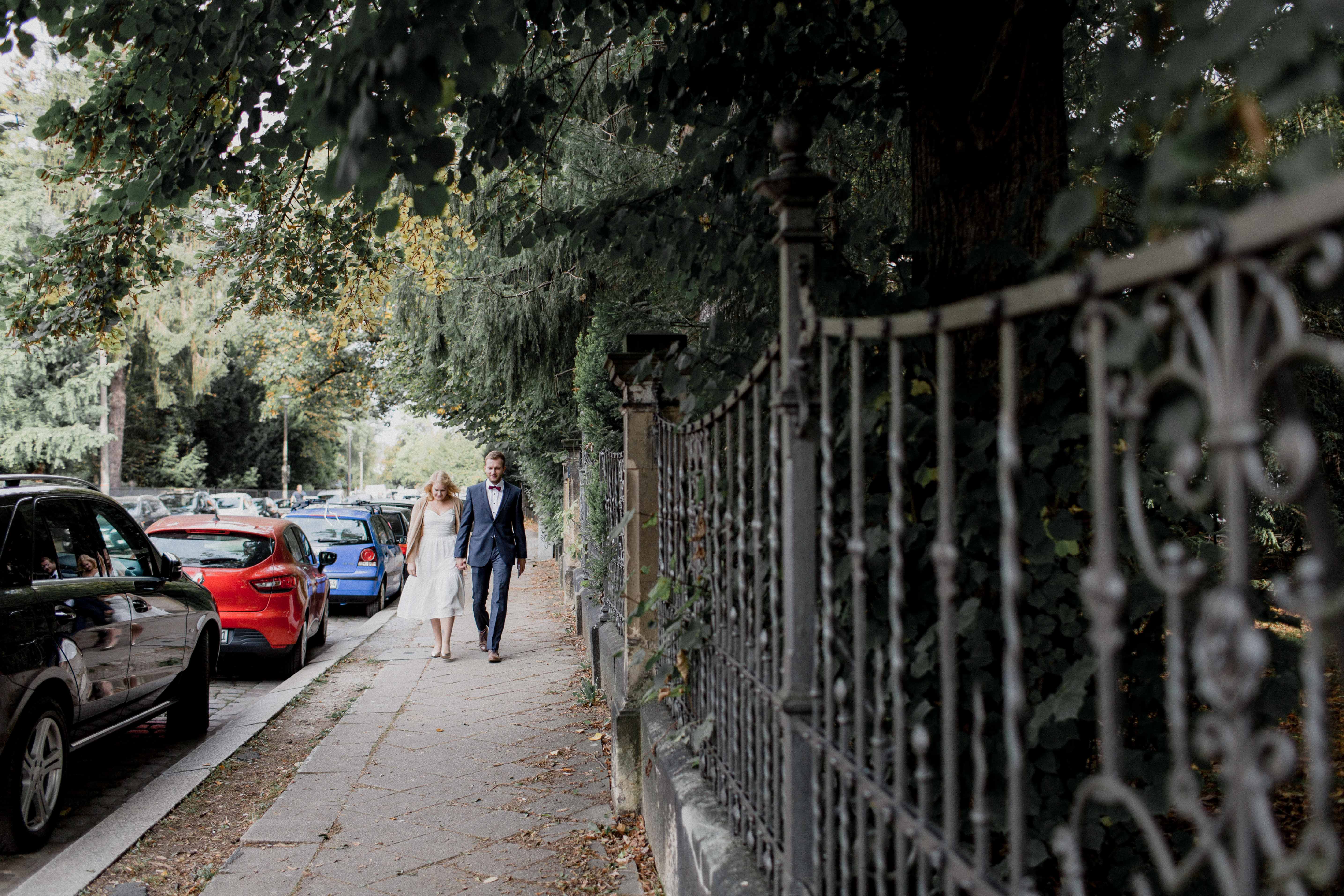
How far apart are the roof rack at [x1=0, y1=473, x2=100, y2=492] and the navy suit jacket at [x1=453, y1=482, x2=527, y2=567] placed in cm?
409

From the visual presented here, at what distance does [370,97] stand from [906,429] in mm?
1397

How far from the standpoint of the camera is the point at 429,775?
5.78 metres

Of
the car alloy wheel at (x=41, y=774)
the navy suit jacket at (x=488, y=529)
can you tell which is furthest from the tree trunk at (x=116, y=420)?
the car alloy wheel at (x=41, y=774)

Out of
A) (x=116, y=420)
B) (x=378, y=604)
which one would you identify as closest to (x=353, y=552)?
(x=378, y=604)

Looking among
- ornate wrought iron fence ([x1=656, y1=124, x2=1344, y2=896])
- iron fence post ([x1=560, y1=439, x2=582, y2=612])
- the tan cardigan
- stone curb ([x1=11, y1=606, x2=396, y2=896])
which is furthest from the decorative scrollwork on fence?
iron fence post ([x1=560, y1=439, x2=582, y2=612])

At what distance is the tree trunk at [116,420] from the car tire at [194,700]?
3609cm

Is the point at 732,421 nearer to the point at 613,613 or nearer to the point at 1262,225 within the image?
the point at 1262,225

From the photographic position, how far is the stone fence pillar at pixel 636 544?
507 centimetres

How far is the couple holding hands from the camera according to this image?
962 cm

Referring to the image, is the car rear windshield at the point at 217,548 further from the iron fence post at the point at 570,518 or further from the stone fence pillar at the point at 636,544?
the stone fence pillar at the point at 636,544

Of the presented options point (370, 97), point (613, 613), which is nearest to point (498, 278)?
point (613, 613)

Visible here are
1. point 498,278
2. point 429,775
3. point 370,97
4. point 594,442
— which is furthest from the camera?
point 498,278

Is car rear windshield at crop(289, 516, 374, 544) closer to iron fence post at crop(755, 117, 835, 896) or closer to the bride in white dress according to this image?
the bride in white dress

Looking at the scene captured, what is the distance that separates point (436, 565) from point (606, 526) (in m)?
2.34
